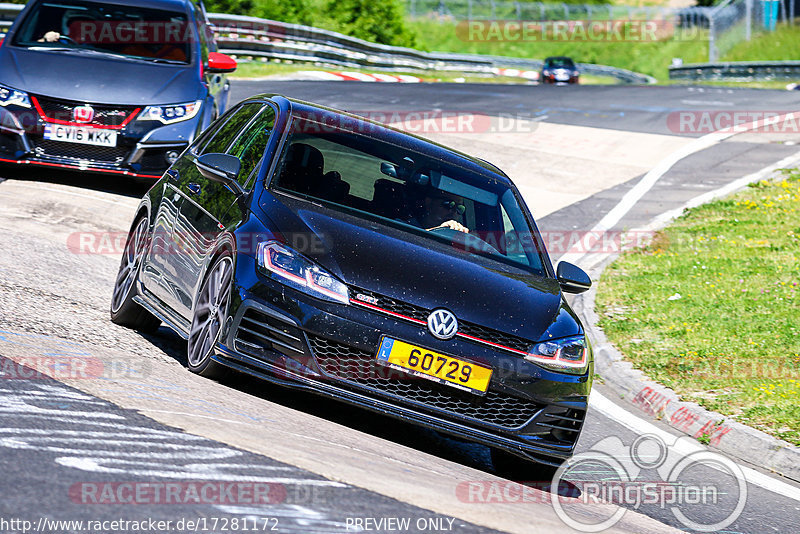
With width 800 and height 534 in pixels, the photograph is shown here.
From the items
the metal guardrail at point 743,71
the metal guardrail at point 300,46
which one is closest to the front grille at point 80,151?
the metal guardrail at point 300,46

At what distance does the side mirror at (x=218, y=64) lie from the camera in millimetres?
12023

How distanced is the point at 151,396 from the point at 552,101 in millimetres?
22237

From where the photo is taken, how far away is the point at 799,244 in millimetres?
13297

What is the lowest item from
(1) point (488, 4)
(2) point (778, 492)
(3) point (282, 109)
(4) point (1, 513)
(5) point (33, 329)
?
(1) point (488, 4)

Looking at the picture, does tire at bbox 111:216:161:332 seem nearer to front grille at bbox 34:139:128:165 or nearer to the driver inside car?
the driver inside car

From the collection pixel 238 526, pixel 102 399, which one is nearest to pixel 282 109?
pixel 102 399

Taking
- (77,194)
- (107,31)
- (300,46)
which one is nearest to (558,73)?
(300,46)

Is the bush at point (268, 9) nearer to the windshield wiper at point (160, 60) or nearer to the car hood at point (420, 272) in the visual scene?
the windshield wiper at point (160, 60)

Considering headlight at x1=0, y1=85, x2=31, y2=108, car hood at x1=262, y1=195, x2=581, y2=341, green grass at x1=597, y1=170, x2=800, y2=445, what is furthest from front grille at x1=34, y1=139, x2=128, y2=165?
car hood at x1=262, y1=195, x2=581, y2=341

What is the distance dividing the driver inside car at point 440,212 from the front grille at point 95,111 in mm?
4977

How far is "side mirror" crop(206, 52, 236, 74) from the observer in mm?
12023

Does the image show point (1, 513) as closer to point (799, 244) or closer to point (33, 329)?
point (33, 329)

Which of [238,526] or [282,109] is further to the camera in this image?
[282,109]

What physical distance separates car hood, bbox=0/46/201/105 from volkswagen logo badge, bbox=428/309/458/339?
6.12 m
